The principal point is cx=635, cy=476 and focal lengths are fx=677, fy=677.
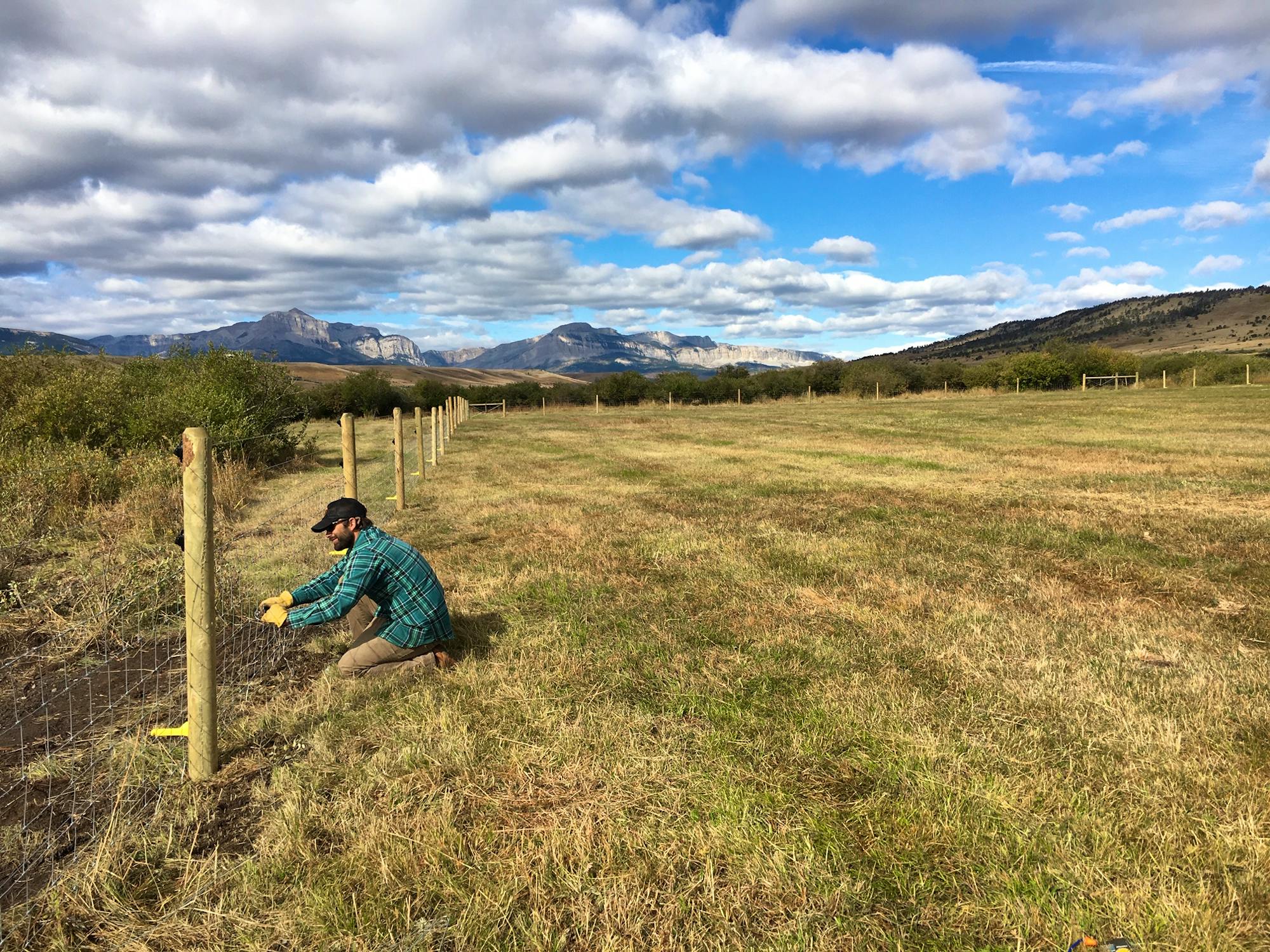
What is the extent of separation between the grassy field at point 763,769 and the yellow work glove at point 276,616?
2.64ft

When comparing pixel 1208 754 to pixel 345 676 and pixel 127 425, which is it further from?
pixel 127 425

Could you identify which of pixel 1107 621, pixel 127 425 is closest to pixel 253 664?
pixel 1107 621

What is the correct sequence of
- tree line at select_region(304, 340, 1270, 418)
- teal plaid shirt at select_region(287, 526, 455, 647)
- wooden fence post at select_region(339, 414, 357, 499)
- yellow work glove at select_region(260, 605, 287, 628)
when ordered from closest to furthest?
1. yellow work glove at select_region(260, 605, 287, 628)
2. teal plaid shirt at select_region(287, 526, 455, 647)
3. wooden fence post at select_region(339, 414, 357, 499)
4. tree line at select_region(304, 340, 1270, 418)

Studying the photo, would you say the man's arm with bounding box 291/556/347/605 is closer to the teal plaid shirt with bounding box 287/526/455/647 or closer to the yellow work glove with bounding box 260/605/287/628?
the teal plaid shirt with bounding box 287/526/455/647

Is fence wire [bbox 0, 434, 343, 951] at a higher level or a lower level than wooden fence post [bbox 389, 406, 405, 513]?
lower

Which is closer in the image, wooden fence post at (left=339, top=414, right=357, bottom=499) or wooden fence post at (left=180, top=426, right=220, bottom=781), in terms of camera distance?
wooden fence post at (left=180, top=426, right=220, bottom=781)

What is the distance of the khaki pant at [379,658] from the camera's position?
16.3 ft

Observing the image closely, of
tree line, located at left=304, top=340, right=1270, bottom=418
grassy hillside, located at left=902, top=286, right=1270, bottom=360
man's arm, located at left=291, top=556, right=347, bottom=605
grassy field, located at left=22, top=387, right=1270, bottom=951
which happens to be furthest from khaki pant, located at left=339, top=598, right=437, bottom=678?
grassy hillside, located at left=902, top=286, right=1270, bottom=360

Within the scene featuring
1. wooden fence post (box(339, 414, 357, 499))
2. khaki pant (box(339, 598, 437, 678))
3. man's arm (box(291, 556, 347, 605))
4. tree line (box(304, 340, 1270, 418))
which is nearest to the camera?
man's arm (box(291, 556, 347, 605))

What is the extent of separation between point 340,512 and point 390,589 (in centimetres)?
65

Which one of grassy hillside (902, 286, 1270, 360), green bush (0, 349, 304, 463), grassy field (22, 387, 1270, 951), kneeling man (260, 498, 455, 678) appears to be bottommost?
grassy field (22, 387, 1270, 951)

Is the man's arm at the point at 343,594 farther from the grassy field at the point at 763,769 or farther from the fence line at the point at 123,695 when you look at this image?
the grassy field at the point at 763,769

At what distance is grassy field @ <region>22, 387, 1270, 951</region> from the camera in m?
2.73

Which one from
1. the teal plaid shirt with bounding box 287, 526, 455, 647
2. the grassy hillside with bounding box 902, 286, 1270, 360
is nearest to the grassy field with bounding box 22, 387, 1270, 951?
the teal plaid shirt with bounding box 287, 526, 455, 647
